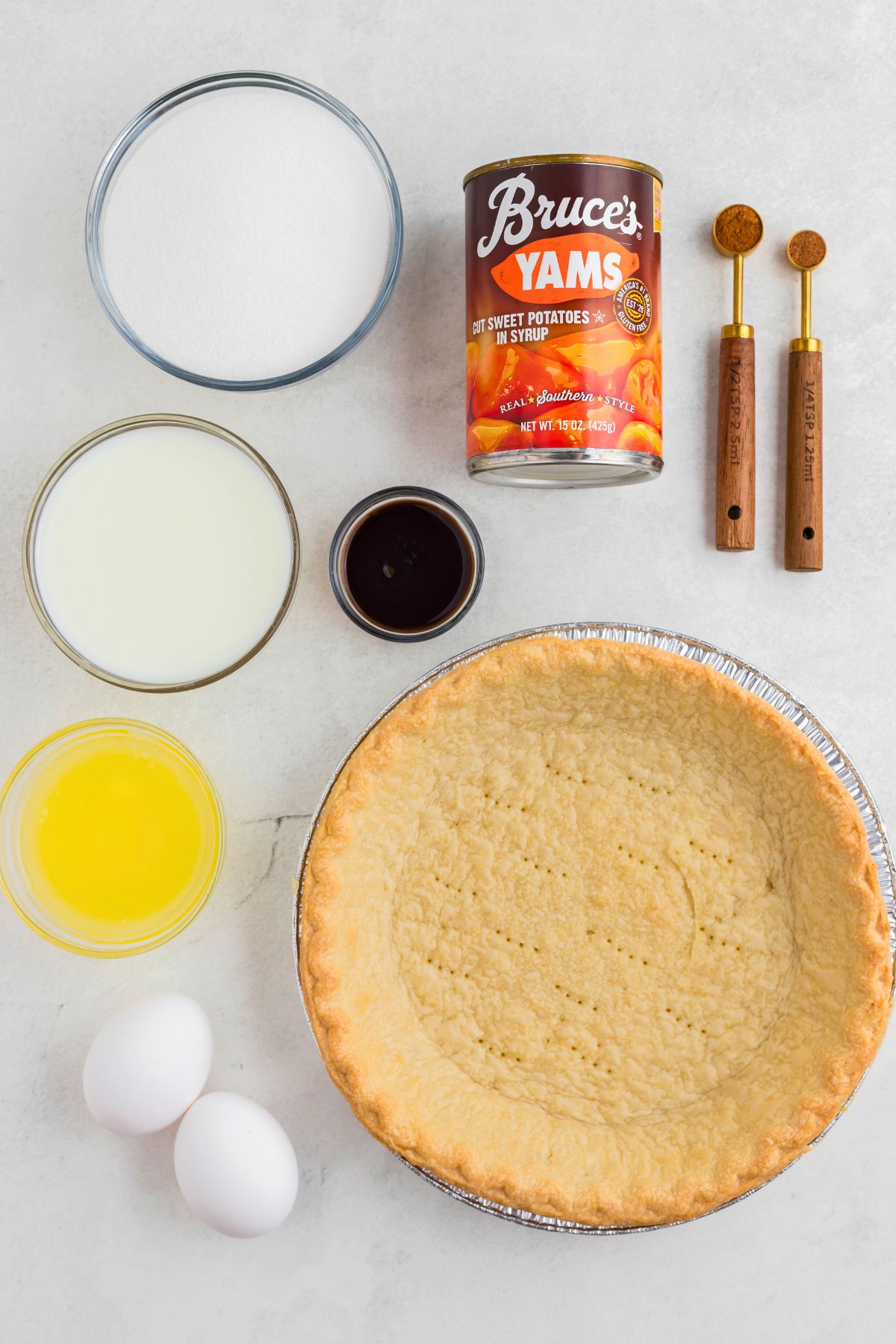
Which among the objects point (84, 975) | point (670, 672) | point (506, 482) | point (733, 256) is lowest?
point (84, 975)

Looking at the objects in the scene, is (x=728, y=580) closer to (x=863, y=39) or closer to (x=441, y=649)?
(x=441, y=649)

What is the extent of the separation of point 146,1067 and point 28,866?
33cm

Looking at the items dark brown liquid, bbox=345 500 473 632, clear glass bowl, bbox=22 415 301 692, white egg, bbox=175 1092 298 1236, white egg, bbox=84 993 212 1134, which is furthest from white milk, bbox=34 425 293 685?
white egg, bbox=175 1092 298 1236

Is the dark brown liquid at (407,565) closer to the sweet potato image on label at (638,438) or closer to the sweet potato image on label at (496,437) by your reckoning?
the sweet potato image on label at (496,437)

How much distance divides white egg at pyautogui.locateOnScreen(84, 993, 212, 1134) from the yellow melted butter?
114mm

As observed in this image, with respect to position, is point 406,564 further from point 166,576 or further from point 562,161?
point 562,161

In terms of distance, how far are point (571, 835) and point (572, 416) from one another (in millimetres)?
562

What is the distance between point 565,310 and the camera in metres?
→ 1.16

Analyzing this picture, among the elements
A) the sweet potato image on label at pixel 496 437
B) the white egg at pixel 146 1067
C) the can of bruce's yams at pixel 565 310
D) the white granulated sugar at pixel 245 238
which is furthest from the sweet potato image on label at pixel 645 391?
the white egg at pixel 146 1067

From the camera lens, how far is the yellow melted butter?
1.34 m

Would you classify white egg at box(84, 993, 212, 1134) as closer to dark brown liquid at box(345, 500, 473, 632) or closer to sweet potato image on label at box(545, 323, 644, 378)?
dark brown liquid at box(345, 500, 473, 632)

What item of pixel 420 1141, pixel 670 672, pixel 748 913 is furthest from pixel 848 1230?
pixel 670 672

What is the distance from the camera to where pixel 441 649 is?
1.42 metres

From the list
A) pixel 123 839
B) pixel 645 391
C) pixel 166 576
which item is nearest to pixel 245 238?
pixel 166 576
